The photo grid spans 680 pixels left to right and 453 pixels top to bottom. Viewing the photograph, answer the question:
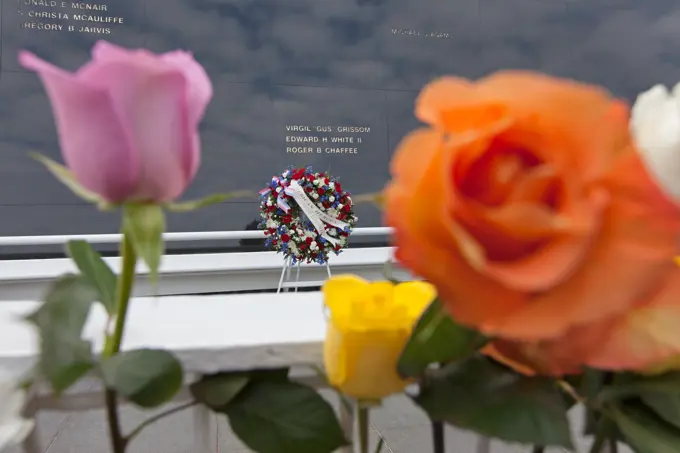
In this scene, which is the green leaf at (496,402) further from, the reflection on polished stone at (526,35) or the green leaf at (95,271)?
the reflection on polished stone at (526,35)

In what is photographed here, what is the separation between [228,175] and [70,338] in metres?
4.78

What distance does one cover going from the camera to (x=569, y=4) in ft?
19.0

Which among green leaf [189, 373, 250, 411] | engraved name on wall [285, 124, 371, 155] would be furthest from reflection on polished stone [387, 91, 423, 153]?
green leaf [189, 373, 250, 411]

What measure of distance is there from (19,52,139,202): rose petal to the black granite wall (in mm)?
4216

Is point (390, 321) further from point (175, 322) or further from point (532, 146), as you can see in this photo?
point (175, 322)

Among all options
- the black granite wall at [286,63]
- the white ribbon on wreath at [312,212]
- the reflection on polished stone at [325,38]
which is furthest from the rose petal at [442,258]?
the reflection on polished stone at [325,38]

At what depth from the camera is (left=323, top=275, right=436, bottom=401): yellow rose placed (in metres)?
0.24

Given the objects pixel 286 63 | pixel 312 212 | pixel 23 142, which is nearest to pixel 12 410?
pixel 312 212

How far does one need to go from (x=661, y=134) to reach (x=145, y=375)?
0.22m

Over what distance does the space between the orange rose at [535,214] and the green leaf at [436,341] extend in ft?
0.08

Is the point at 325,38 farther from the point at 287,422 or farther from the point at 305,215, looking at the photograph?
the point at 287,422

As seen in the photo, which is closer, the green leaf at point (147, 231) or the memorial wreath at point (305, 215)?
the green leaf at point (147, 231)

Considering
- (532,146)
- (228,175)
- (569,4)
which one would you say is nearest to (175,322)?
(532,146)

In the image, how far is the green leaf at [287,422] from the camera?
249 millimetres
